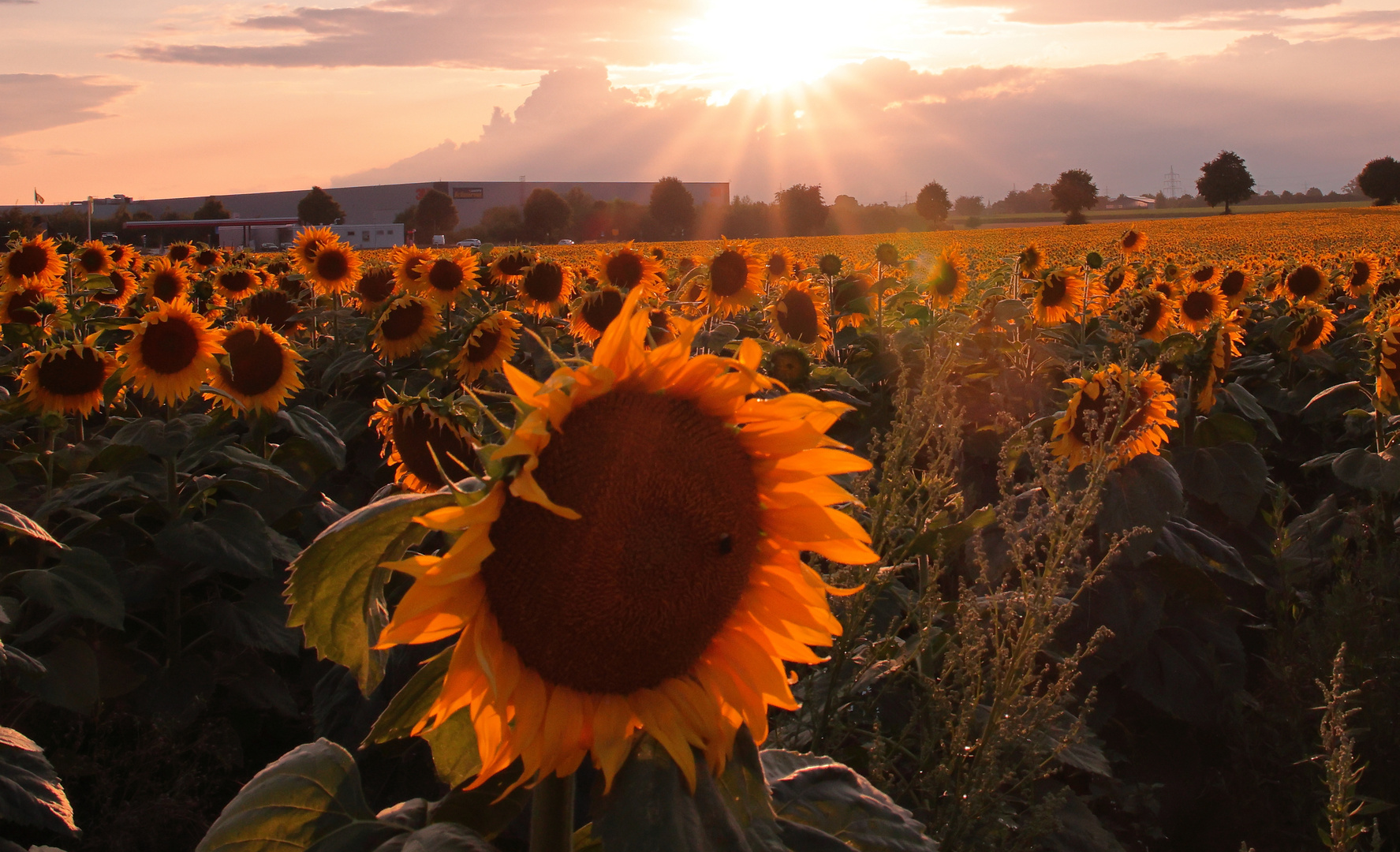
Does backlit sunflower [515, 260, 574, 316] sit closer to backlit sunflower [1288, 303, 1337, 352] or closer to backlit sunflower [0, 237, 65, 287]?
backlit sunflower [0, 237, 65, 287]

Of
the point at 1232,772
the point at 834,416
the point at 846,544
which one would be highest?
the point at 834,416

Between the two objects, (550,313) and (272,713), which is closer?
(272,713)

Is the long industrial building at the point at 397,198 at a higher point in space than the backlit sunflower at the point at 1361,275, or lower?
higher

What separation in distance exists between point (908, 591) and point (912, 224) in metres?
53.1

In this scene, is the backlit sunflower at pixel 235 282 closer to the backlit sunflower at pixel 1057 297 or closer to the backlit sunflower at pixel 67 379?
the backlit sunflower at pixel 67 379

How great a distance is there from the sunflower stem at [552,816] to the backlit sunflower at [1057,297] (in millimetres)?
6932

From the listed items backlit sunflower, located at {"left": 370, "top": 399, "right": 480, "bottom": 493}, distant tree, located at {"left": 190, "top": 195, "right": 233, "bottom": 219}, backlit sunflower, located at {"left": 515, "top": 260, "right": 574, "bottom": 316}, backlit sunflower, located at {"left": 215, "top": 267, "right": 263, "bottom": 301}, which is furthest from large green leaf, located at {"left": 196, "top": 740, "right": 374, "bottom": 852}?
distant tree, located at {"left": 190, "top": 195, "right": 233, "bottom": 219}

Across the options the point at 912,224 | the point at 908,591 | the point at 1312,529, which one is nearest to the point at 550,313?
the point at 908,591

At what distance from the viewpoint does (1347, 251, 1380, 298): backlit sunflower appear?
10.2m

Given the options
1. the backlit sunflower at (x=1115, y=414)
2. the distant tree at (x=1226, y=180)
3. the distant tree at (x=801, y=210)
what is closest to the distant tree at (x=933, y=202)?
the distant tree at (x=801, y=210)

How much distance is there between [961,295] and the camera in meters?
8.67

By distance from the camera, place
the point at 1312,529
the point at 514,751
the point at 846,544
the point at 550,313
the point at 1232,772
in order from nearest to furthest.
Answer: the point at 514,751
the point at 846,544
the point at 1232,772
the point at 1312,529
the point at 550,313

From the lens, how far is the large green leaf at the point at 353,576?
1.05 meters

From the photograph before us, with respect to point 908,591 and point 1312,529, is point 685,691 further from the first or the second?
point 1312,529
